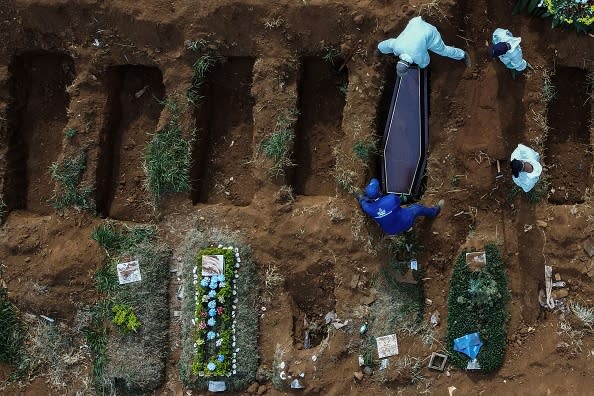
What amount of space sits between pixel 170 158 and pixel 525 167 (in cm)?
461

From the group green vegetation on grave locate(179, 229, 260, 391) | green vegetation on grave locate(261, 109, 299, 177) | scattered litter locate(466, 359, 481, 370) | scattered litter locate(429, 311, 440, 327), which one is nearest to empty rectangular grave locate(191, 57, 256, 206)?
green vegetation on grave locate(261, 109, 299, 177)

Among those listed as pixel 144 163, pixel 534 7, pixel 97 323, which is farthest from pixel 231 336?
pixel 534 7

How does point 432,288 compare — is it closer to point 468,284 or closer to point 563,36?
point 468,284

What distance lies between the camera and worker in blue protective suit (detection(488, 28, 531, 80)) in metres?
6.42

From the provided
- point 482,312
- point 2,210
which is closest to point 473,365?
point 482,312

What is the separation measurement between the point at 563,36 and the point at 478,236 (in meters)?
2.85

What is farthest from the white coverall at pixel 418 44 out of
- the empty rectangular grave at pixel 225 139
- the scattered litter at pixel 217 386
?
the scattered litter at pixel 217 386

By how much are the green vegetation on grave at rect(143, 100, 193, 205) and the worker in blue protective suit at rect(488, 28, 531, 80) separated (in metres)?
4.16

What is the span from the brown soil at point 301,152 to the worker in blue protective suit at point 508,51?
0.49 feet

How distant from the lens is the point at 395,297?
6.87 metres

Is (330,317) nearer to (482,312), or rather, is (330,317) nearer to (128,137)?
(482,312)

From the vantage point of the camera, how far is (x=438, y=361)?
6793 millimetres

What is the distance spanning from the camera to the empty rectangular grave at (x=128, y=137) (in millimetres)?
7473

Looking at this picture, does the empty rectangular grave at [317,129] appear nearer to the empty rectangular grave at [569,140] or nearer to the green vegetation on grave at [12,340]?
the empty rectangular grave at [569,140]
